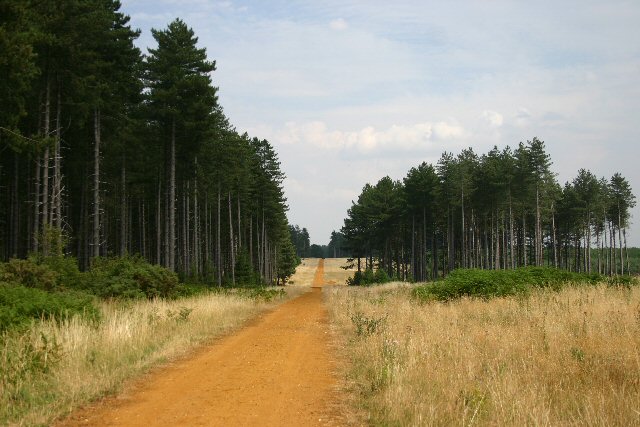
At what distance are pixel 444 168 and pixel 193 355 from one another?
2365 inches

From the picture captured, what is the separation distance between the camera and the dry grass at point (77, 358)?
261 inches

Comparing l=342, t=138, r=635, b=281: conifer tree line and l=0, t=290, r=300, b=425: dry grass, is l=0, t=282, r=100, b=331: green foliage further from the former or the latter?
l=342, t=138, r=635, b=281: conifer tree line

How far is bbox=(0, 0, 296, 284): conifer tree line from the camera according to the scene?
2045 cm

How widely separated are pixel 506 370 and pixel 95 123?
88.9 ft

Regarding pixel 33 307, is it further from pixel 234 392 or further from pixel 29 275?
pixel 234 392

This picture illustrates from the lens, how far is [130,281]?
19078 millimetres

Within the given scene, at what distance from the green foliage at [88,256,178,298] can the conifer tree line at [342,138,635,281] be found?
46634 mm

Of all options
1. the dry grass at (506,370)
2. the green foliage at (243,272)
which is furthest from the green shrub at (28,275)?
the green foliage at (243,272)

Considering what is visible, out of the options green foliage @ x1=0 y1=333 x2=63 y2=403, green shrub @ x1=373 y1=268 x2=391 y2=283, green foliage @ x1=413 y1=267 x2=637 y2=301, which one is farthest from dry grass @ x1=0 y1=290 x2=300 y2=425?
green shrub @ x1=373 y1=268 x2=391 y2=283

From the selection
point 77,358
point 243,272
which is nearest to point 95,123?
point 77,358

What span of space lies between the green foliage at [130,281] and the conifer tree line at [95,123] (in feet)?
9.31

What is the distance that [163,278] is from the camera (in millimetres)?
20688

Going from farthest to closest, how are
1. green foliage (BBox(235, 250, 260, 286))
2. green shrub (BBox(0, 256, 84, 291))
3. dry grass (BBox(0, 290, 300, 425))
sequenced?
green foliage (BBox(235, 250, 260, 286)), green shrub (BBox(0, 256, 84, 291)), dry grass (BBox(0, 290, 300, 425))

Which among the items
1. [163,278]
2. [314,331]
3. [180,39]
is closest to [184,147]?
[180,39]
